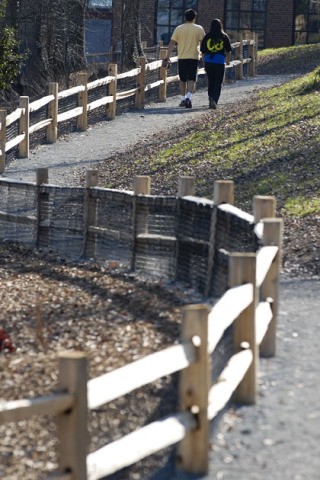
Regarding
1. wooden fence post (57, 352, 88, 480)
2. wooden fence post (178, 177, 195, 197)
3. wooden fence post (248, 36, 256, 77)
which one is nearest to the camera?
wooden fence post (57, 352, 88, 480)

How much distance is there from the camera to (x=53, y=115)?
69.5 ft

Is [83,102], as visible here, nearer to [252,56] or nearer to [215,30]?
[215,30]

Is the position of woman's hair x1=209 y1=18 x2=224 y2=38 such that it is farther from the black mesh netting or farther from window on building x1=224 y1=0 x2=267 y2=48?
window on building x1=224 y1=0 x2=267 y2=48

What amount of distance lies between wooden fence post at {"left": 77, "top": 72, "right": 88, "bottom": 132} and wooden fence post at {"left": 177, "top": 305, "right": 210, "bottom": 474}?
16520mm

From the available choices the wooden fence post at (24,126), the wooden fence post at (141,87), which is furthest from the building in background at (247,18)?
the wooden fence post at (24,126)

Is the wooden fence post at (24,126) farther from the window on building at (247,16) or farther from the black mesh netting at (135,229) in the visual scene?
the window on building at (247,16)

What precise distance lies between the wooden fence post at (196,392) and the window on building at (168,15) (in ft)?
136

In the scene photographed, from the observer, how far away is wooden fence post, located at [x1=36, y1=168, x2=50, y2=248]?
13172 mm

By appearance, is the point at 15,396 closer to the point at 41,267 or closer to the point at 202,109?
the point at 41,267

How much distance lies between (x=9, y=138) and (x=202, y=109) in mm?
6556

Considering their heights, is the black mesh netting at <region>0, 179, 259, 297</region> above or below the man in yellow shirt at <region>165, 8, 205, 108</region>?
below

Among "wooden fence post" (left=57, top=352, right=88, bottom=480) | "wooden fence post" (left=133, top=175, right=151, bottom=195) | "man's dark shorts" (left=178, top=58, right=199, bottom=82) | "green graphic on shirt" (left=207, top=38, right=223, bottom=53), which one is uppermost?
"green graphic on shirt" (left=207, top=38, right=223, bottom=53)

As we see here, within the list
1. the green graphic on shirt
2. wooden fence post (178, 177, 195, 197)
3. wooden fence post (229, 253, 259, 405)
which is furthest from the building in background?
wooden fence post (229, 253, 259, 405)

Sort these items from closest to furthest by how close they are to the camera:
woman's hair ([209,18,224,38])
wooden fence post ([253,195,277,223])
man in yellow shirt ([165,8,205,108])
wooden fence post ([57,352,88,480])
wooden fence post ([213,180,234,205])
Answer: wooden fence post ([57,352,88,480])
wooden fence post ([253,195,277,223])
wooden fence post ([213,180,234,205])
woman's hair ([209,18,224,38])
man in yellow shirt ([165,8,205,108])
